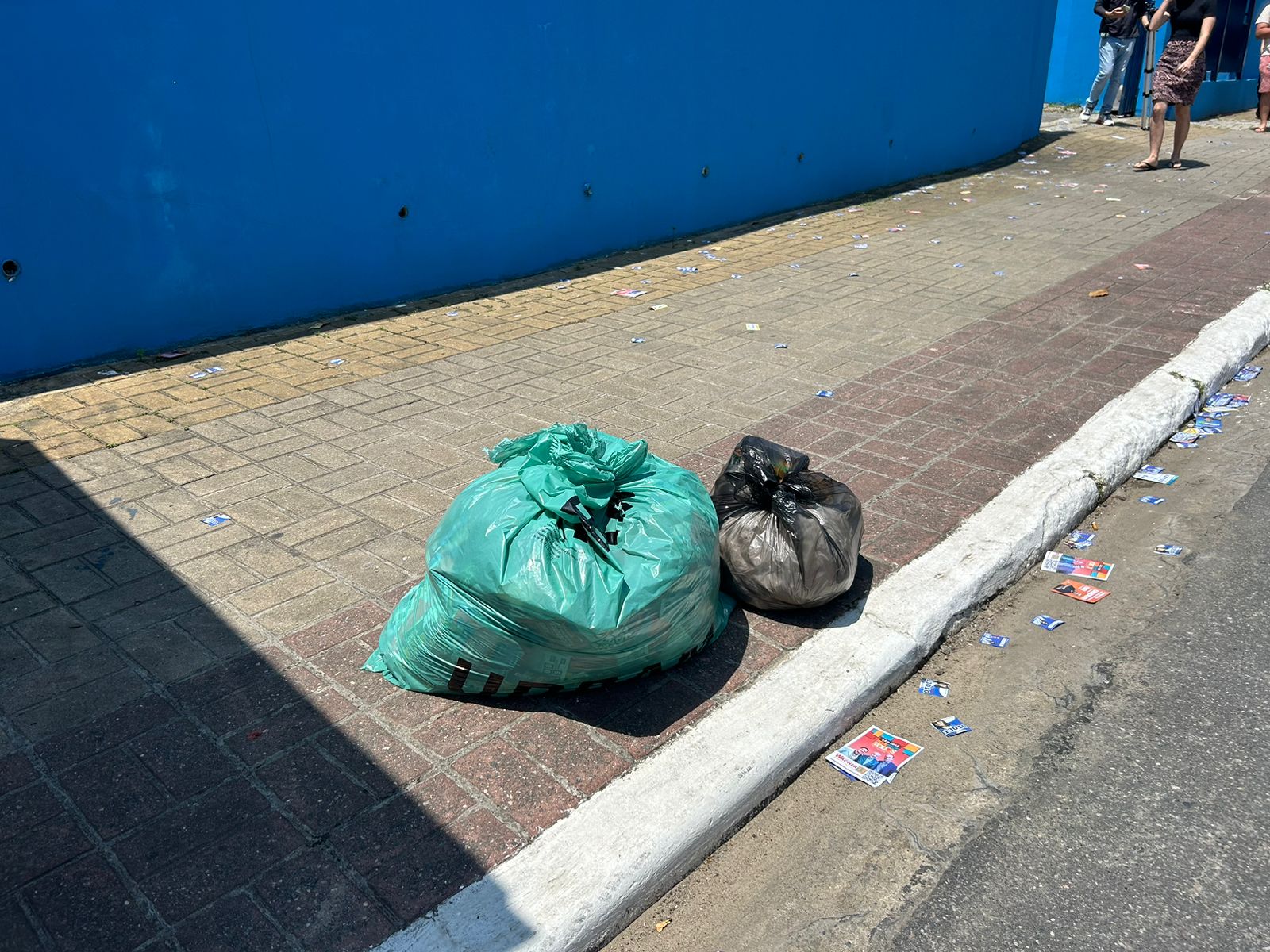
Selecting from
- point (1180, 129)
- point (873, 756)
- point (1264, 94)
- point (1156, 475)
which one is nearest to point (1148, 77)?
point (1264, 94)

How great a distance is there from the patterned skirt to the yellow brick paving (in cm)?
330

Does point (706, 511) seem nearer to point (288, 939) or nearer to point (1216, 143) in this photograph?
point (288, 939)

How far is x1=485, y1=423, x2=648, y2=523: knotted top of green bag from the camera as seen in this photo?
9.74 feet


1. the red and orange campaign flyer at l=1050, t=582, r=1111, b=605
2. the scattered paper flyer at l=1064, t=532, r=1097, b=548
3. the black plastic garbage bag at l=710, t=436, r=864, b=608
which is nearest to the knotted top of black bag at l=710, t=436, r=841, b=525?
the black plastic garbage bag at l=710, t=436, r=864, b=608

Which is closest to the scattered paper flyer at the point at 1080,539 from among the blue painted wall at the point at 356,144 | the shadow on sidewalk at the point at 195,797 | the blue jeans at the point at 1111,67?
the shadow on sidewalk at the point at 195,797

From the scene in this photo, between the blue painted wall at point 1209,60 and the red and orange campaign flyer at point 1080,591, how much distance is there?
14776 millimetres

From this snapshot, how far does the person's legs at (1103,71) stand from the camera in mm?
14820

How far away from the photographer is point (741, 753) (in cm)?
287

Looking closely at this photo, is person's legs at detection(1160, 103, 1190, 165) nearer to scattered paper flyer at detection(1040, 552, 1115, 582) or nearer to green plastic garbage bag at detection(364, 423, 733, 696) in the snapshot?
scattered paper flyer at detection(1040, 552, 1115, 582)

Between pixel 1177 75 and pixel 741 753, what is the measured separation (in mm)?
11497

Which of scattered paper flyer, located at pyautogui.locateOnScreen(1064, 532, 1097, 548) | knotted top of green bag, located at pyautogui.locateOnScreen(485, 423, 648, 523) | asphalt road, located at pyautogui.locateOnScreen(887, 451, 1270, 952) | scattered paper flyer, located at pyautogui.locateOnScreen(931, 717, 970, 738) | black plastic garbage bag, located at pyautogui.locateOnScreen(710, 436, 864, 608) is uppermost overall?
knotted top of green bag, located at pyautogui.locateOnScreen(485, 423, 648, 523)

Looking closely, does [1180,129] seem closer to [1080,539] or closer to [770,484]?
[1080,539]

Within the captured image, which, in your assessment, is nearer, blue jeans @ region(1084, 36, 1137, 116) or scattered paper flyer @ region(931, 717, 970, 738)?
scattered paper flyer @ region(931, 717, 970, 738)

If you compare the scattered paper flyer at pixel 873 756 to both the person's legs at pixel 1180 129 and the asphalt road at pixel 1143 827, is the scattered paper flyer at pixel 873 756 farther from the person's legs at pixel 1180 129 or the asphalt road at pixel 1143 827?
the person's legs at pixel 1180 129
